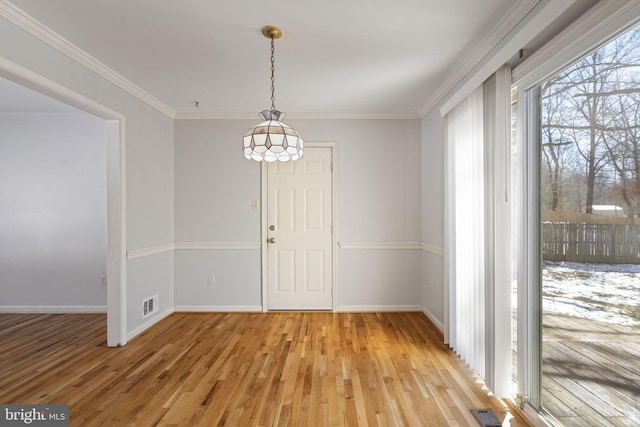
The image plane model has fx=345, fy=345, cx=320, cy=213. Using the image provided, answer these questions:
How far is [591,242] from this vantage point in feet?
5.69

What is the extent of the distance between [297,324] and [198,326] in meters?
1.12

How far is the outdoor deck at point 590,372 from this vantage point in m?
1.50

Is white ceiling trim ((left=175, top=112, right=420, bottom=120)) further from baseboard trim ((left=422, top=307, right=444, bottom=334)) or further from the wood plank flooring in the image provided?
the wood plank flooring

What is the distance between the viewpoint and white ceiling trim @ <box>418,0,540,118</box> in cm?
A: 209

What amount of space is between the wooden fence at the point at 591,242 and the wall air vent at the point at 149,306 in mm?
3795

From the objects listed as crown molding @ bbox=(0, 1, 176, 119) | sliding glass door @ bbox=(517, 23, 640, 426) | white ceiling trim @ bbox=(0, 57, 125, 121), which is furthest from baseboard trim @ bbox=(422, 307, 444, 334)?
crown molding @ bbox=(0, 1, 176, 119)

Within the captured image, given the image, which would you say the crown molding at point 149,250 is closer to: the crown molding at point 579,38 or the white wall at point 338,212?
the white wall at point 338,212

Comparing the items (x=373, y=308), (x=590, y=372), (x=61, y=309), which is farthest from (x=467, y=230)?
(x=61, y=309)

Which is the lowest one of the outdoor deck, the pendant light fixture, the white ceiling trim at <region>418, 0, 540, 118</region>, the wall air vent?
the wall air vent

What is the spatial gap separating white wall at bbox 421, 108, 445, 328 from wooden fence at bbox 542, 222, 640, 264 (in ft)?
5.29

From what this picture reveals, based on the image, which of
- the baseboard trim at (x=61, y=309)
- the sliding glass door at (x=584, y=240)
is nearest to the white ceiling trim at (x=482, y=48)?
the sliding glass door at (x=584, y=240)

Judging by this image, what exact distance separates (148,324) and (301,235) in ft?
6.68

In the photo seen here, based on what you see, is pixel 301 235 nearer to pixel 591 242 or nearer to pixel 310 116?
pixel 310 116

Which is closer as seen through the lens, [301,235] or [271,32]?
[271,32]
